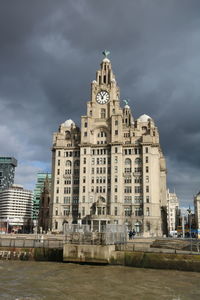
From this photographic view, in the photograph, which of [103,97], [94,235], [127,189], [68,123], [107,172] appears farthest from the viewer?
[68,123]

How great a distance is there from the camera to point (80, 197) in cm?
12388

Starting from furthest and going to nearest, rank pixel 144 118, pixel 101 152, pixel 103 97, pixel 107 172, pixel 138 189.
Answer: pixel 144 118
pixel 103 97
pixel 101 152
pixel 107 172
pixel 138 189

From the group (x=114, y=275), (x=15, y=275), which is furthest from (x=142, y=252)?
(x=15, y=275)

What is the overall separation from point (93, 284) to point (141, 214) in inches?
3601

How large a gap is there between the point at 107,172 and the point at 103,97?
35.1 metres

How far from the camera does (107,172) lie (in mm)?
126000

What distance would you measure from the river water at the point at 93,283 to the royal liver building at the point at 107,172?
3022 inches

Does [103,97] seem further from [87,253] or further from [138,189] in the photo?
[87,253]

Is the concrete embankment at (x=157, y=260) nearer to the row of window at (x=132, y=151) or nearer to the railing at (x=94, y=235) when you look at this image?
the railing at (x=94, y=235)

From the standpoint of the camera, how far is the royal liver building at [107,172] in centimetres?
12031

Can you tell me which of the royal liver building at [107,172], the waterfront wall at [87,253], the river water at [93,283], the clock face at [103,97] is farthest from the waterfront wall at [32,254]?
the clock face at [103,97]

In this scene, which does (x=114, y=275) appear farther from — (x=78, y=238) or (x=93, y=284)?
(x=78, y=238)

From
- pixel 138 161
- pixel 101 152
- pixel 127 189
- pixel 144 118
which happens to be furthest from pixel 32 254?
pixel 144 118

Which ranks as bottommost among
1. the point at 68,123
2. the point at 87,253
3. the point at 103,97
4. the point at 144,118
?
the point at 87,253
